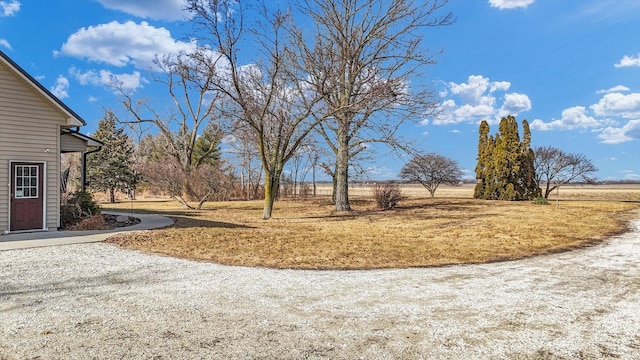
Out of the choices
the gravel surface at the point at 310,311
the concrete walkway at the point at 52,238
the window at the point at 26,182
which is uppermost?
the window at the point at 26,182

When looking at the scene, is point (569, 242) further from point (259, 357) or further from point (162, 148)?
point (162, 148)

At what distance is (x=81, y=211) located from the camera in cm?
1194

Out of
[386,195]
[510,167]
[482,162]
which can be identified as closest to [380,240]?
[386,195]

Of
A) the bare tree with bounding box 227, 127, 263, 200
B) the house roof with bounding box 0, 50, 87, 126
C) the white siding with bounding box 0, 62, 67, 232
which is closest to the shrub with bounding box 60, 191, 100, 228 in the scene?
the white siding with bounding box 0, 62, 67, 232

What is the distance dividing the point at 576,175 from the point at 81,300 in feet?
110

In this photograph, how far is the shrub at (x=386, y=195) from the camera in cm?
2062

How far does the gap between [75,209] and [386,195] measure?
13884mm

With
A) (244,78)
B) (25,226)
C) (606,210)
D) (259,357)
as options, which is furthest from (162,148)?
(259,357)

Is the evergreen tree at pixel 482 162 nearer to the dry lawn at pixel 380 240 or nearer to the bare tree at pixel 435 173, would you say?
the bare tree at pixel 435 173

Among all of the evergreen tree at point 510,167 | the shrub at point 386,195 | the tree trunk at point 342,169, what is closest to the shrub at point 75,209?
the tree trunk at point 342,169

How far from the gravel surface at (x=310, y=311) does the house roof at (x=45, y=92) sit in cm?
500

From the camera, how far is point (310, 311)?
180 inches

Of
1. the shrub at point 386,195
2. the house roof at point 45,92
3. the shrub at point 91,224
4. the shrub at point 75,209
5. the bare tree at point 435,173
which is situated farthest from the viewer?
the bare tree at point 435,173

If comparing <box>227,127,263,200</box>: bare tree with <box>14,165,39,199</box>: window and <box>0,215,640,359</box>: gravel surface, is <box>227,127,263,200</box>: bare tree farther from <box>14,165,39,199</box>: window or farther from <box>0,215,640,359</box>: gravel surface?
<box>0,215,640,359</box>: gravel surface
